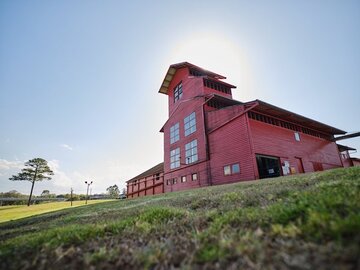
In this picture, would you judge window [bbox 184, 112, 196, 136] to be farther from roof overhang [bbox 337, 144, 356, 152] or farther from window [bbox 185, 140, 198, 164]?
roof overhang [bbox 337, 144, 356, 152]

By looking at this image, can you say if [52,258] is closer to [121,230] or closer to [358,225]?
[121,230]

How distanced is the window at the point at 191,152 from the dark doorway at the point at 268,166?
22.3 ft

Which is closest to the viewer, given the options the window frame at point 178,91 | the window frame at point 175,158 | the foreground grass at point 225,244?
the foreground grass at point 225,244

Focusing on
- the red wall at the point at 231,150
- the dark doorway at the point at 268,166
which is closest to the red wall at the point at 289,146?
the dark doorway at the point at 268,166

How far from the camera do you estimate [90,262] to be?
2334 millimetres

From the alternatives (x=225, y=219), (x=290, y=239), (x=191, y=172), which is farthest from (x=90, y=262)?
(x=191, y=172)

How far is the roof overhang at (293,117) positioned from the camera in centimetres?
1598

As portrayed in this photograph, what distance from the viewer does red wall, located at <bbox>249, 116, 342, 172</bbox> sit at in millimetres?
15992

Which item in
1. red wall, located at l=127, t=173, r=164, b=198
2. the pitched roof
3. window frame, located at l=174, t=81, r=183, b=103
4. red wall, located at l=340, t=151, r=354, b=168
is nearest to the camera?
window frame, located at l=174, t=81, r=183, b=103

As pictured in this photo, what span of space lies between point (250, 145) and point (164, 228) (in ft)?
43.1

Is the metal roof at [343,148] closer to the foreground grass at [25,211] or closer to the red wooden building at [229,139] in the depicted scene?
the red wooden building at [229,139]

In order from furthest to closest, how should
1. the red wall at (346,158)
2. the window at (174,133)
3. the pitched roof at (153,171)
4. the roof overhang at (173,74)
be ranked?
1. the pitched roof at (153,171)
2. the red wall at (346,158)
3. the roof overhang at (173,74)
4. the window at (174,133)

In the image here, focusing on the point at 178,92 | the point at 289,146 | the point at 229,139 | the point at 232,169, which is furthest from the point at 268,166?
the point at 178,92

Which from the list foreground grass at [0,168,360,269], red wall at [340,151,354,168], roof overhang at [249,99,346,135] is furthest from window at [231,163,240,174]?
red wall at [340,151,354,168]
